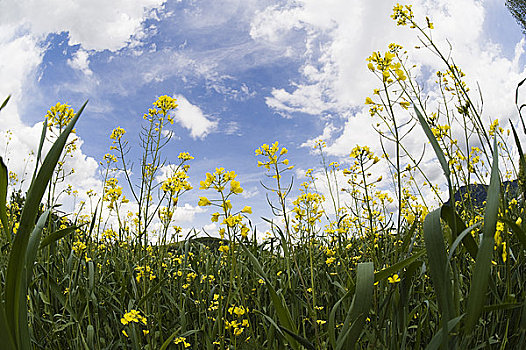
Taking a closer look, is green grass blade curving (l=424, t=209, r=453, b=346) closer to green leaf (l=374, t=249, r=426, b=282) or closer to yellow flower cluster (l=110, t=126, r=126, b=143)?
green leaf (l=374, t=249, r=426, b=282)

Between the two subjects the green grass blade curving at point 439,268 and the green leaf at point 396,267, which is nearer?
the green grass blade curving at point 439,268

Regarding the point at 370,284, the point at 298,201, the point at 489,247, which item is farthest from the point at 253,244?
the point at 489,247

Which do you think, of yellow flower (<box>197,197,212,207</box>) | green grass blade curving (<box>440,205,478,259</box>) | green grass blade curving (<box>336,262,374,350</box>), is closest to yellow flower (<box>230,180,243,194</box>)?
yellow flower (<box>197,197,212,207</box>)

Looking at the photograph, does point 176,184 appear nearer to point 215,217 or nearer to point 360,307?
point 215,217

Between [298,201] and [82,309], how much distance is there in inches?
49.1

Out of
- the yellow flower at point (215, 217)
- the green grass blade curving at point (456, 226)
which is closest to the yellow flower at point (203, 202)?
the yellow flower at point (215, 217)

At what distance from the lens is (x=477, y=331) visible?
1.66 m

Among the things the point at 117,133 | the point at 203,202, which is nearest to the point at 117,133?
the point at 117,133

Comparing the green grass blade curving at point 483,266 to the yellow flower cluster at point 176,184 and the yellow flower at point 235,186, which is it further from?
the yellow flower cluster at point 176,184

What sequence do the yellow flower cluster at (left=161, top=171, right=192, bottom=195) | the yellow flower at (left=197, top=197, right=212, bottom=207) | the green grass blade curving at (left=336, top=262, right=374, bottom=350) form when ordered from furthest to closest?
the yellow flower cluster at (left=161, top=171, right=192, bottom=195) < the yellow flower at (left=197, top=197, right=212, bottom=207) < the green grass blade curving at (left=336, top=262, right=374, bottom=350)

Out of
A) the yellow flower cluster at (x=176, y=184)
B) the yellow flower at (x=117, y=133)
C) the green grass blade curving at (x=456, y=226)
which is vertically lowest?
the green grass blade curving at (x=456, y=226)

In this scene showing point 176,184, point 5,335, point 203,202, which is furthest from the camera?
point 176,184

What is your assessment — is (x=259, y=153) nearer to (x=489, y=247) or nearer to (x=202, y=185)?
(x=202, y=185)

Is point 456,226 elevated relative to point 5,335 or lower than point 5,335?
elevated
